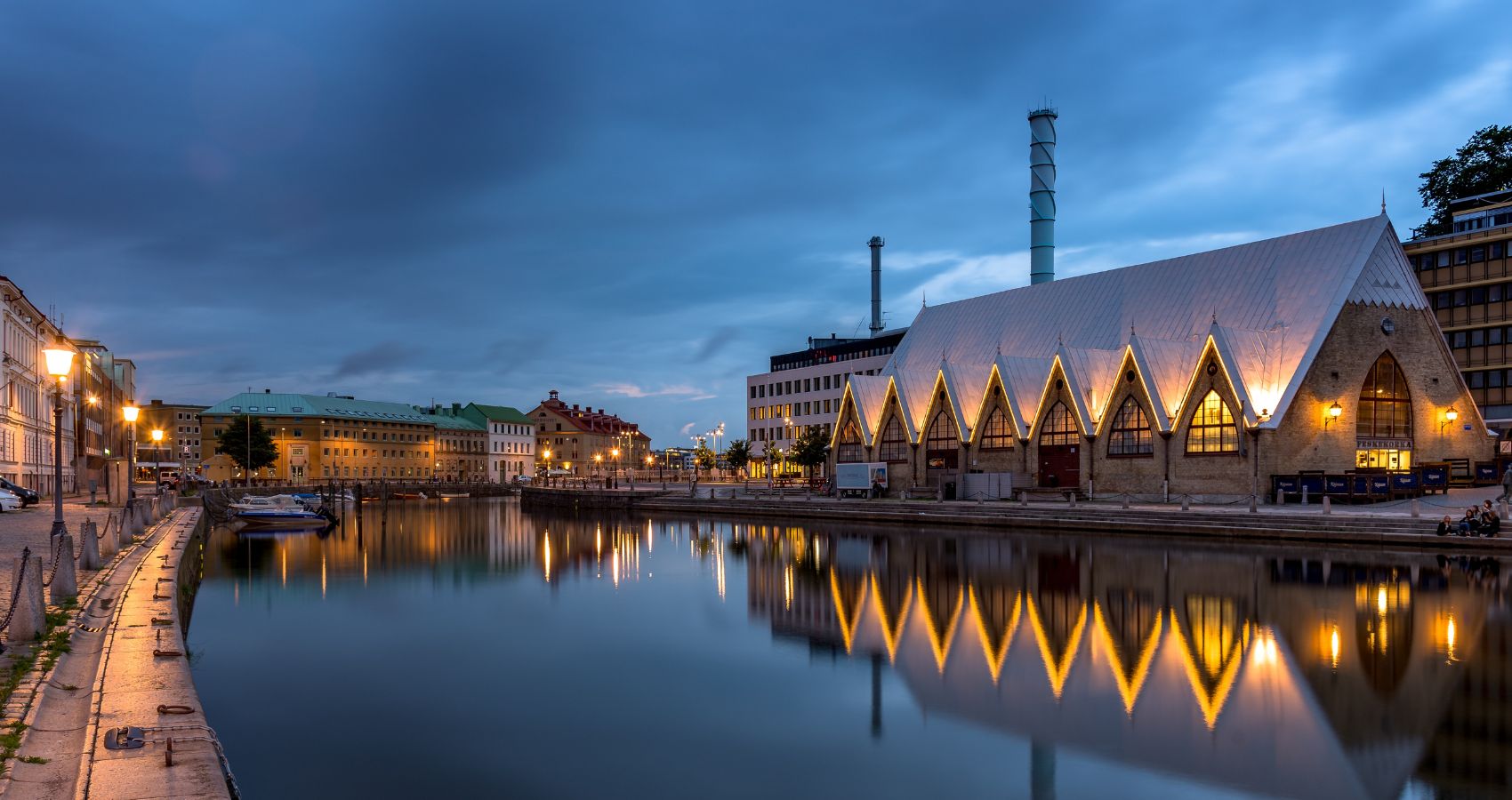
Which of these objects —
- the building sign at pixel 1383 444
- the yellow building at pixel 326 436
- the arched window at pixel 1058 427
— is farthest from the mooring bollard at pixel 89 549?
the yellow building at pixel 326 436

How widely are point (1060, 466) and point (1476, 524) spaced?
25.8 meters

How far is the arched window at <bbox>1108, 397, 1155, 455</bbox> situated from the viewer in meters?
51.9

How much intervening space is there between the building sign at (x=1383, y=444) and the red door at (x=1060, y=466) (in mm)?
13270

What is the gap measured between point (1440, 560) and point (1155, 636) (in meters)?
17.0

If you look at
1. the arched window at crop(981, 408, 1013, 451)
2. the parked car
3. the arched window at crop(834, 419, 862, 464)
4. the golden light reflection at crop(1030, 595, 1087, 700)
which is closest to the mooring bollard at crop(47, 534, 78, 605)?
the golden light reflection at crop(1030, 595, 1087, 700)

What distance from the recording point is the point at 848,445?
71.4 m

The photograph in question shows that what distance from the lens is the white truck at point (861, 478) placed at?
203 feet

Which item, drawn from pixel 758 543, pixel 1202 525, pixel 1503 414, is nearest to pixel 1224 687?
pixel 1202 525

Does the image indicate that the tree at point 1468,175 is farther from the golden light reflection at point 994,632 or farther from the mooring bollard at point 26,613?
the mooring bollard at point 26,613

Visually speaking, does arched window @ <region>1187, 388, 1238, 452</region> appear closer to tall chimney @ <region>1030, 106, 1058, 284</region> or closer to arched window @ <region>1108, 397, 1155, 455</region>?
arched window @ <region>1108, 397, 1155, 455</region>

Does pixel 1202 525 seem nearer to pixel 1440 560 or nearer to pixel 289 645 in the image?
pixel 1440 560

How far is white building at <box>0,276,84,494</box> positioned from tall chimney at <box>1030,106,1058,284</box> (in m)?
69.2

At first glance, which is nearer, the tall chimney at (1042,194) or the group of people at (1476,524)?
the group of people at (1476,524)

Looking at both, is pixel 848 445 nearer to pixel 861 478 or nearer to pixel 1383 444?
pixel 861 478
